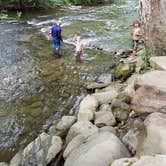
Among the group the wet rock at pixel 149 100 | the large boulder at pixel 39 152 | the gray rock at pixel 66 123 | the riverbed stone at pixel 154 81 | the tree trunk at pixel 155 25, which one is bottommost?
the large boulder at pixel 39 152

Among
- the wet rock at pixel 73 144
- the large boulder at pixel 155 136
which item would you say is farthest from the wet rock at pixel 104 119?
the large boulder at pixel 155 136

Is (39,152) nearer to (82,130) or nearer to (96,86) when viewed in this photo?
(82,130)

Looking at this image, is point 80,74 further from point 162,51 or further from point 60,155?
point 60,155

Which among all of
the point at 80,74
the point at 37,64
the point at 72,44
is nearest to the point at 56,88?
the point at 80,74

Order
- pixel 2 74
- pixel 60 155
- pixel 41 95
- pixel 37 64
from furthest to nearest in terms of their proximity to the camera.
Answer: pixel 37 64, pixel 2 74, pixel 41 95, pixel 60 155

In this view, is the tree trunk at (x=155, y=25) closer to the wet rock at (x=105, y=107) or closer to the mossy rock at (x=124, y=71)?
the mossy rock at (x=124, y=71)

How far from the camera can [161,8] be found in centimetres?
909

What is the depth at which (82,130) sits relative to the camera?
24.1 feet

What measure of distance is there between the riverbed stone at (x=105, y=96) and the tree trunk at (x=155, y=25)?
1.50m

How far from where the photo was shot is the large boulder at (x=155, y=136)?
214 inches

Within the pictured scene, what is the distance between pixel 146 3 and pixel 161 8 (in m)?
0.57

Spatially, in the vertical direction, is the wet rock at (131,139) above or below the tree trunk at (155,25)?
below

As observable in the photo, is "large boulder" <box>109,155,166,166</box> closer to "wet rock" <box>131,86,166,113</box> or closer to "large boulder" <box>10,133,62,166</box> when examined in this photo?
"wet rock" <box>131,86,166,113</box>

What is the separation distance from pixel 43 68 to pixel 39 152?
5564mm
